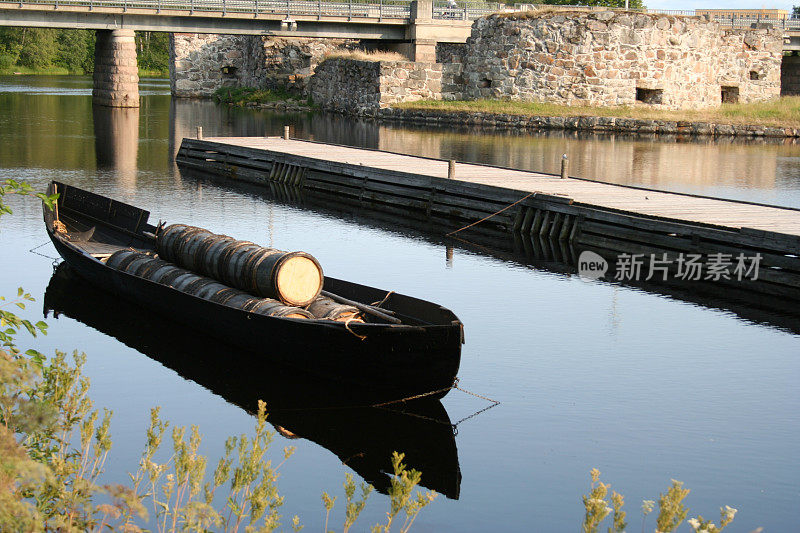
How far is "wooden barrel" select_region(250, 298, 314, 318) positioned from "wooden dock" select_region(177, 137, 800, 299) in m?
8.28

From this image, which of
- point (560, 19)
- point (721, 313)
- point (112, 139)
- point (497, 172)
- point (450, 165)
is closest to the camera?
point (721, 313)

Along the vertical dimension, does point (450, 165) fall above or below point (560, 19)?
below

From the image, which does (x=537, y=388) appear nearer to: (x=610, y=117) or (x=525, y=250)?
(x=525, y=250)

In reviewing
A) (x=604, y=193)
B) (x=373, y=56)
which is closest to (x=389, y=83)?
(x=373, y=56)

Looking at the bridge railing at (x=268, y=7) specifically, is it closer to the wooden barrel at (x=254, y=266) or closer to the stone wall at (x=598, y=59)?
the stone wall at (x=598, y=59)

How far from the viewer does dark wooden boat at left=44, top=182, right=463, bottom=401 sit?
33.2 ft

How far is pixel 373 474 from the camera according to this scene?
9.01 metres

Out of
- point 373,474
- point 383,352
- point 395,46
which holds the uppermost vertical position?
point 395,46

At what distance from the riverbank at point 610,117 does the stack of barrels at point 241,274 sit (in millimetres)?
34244

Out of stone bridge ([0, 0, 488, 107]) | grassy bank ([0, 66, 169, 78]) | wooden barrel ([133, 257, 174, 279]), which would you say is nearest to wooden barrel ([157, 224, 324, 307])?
wooden barrel ([133, 257, 174, 279])

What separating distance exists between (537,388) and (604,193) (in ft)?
36.4

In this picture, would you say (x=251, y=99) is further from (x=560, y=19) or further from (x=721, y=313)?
(x=721, y=313)

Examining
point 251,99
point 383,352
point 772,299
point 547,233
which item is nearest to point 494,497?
point 383,352

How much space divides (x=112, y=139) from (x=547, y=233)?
2316 cm
